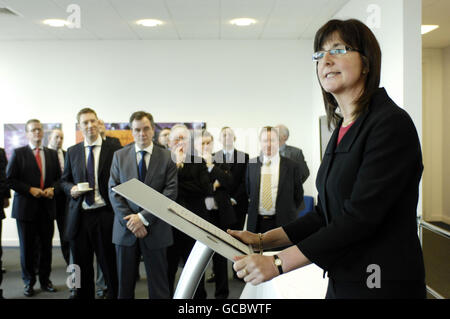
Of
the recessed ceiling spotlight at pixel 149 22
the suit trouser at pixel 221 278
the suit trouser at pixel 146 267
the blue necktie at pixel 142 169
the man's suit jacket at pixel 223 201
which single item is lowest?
the suit trouser at pixel 221 278

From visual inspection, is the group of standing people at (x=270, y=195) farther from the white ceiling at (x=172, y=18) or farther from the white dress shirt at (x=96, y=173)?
the white ceiling at (x=172, y=18)

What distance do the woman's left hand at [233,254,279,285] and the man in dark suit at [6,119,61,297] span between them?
3646 mm

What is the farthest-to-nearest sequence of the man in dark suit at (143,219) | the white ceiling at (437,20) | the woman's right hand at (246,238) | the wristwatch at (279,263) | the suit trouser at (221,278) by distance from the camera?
the white ceiling at (437,20), the suit trouser at (221,278), the man in dark suit at (143,219), the woman's right hand at (246,238), the wristwatch at (279,263)

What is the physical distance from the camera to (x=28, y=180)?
4.39 metres

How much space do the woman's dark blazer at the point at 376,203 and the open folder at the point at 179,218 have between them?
0.72 ft

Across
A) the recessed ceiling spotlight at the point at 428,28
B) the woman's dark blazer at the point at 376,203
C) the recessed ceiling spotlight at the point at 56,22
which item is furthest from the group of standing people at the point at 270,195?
the recessed ceiling spotlight at the point at 428,28

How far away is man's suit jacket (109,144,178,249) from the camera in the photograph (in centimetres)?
327

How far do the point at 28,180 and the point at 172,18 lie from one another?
2751 millimetres

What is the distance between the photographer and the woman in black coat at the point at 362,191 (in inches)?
43.8

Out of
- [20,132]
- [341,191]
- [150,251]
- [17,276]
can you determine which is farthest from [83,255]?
[20,132]

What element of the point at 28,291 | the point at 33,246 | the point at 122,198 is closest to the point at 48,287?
the point at 28,291

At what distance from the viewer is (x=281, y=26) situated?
19.7 ft

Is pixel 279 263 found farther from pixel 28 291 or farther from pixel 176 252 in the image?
pixel 28 291

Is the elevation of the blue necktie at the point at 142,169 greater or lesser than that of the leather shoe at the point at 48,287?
greater
